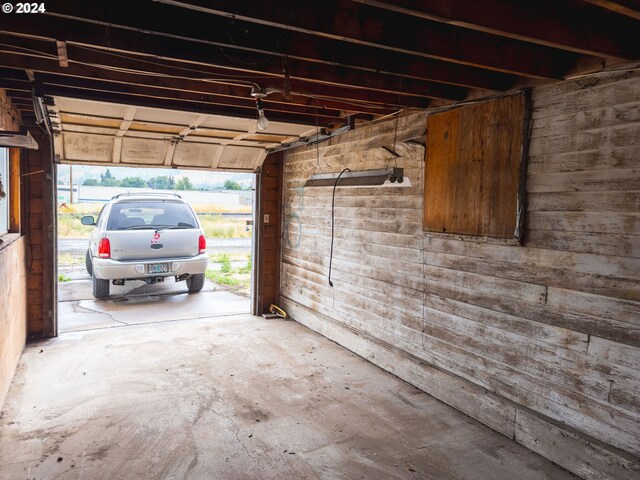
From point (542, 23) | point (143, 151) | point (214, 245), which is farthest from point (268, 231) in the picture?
point (214, 245)

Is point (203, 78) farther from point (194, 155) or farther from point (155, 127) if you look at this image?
point (194, 155)

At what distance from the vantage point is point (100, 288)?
7.47 metres

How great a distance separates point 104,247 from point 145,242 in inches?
23.9

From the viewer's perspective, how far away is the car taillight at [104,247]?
23.1 ft

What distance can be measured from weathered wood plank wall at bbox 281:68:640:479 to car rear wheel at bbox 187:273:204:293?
442 centimetres

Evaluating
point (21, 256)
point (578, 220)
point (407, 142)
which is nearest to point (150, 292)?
point (21, 256)

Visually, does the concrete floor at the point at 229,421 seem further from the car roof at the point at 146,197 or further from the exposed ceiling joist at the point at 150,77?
the car roof at the point at 146,197

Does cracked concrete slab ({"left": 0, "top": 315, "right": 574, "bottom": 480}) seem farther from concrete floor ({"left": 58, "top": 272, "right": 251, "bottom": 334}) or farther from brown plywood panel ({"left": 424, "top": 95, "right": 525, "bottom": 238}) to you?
brown plywood panel ({"left": 424, "top": 95, "right": 525, "bottom": 238})

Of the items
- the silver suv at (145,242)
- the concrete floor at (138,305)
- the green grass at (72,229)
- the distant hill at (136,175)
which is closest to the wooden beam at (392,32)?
the concrete floor at (138,305)

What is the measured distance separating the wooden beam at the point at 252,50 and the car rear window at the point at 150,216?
502cm

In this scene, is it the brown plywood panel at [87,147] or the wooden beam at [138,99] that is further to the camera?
the brown plywood panel at [87,147]

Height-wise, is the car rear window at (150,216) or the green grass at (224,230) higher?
the car rear window at (150,216)

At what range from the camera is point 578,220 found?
9.36ft

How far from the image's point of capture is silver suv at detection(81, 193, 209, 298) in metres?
7.08
